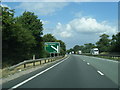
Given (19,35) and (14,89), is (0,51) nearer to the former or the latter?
(19,35)

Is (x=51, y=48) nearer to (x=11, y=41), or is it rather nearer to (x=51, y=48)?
(x=51, y=48)

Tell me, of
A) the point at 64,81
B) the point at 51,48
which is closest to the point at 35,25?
the point at 51,48

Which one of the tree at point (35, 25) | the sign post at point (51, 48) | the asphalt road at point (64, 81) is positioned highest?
the tree at point (35, 25)

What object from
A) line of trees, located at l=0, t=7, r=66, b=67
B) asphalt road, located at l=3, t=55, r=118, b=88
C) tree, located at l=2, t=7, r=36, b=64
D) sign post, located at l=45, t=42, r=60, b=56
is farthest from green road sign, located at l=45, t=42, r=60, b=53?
asphalt road, located at l=3, t=55, r=118, b=88

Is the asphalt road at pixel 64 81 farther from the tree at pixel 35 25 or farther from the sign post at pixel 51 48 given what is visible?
the tree at pixel 35 25

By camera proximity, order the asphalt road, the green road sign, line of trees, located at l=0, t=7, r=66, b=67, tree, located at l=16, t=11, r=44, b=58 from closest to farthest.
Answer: the asphalt road, line of trees, located at l=0, t=7, r=66, b=67, the green road sign, tree, located at l=16, t=11, r=44, b=58

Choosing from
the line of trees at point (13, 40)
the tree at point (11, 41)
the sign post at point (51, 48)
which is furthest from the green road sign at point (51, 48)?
the tree at point (11, 41)

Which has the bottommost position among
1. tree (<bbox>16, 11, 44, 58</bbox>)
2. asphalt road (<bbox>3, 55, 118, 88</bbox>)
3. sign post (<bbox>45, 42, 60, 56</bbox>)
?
asphalt road (<bbox>3, 55, 118, 88</bbox>)

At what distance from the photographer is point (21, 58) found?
2995cm

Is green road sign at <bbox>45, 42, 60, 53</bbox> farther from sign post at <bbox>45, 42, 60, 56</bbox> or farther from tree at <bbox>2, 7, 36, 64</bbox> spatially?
tree at <bbox>2, 7, 36, 64</bbox>

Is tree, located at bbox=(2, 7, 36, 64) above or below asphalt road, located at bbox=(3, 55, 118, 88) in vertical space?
above

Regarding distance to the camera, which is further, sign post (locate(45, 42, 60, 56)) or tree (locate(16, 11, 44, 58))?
tree (locate(16, 11, 44, 58))

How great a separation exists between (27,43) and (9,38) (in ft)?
21.3

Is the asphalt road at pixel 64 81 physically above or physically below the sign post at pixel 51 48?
below
